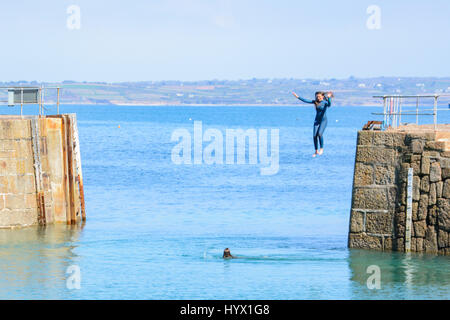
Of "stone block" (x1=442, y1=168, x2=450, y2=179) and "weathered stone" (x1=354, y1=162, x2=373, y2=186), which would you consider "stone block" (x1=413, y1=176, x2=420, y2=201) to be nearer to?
"stone block" (x1=442, y1=168, x2=450, y2=179)

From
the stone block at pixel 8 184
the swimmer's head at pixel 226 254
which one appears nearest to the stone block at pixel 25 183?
the stone block at pixel 8 184

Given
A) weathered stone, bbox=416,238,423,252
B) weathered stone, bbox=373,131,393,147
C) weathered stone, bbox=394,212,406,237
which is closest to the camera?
weathered stone, bbox=416,238,423,252

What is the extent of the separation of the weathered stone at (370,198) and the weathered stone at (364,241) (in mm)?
994

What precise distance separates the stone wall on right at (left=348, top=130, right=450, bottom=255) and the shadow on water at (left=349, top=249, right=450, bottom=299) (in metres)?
0.39

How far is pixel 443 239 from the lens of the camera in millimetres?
27797

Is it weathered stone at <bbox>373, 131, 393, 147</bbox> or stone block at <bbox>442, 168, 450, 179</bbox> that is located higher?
weathered stone at <bbox>373, 131, 393, 147</bbox>

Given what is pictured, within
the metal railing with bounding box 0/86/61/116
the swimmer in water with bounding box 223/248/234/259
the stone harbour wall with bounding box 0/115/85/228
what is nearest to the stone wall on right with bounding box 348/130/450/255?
the swimmer in water with bounding box 223/248/234/259

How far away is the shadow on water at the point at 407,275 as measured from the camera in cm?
2786

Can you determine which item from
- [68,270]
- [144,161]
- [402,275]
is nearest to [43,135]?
[68,270]

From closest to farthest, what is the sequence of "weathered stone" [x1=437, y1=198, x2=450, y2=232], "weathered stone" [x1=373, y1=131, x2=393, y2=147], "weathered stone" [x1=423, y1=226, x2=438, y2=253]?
1. "weathered stone" [x1=437, y1=198, x2=450, y2=232]
2. "weathered stone" [x1=423, y1=226, x2=438, y2=253]
3. "weathered stone" [x1=373, y1=131, x2=393, y2=147]

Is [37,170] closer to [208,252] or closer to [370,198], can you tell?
[208,252]

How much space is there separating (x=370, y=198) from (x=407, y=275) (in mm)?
2941

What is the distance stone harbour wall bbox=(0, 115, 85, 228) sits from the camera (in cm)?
3472
